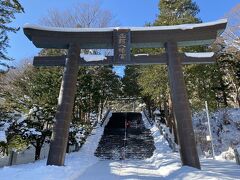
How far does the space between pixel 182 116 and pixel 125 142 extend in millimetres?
10371

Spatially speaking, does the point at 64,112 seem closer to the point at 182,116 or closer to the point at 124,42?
the point at 124,42

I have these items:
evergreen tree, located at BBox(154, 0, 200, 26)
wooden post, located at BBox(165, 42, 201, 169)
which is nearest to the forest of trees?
evergreen tree, located at BBox(154, 0, 200, 26)

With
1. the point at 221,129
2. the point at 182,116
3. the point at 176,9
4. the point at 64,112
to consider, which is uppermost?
the point at 176,9

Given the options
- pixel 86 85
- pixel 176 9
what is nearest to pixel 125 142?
pixel 86 85

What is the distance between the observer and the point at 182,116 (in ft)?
34.6

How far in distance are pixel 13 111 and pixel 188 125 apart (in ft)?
29.3

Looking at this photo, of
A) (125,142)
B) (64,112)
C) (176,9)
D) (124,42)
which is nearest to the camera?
(64,112)

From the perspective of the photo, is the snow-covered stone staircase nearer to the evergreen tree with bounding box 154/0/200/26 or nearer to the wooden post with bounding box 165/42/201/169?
the wooden post with bounding box 165/42/201/169

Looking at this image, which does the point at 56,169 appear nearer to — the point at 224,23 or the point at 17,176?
the point at 17,176

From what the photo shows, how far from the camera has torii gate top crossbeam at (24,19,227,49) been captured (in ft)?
38.0

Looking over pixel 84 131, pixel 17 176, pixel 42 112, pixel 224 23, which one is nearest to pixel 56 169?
pixel 17 176

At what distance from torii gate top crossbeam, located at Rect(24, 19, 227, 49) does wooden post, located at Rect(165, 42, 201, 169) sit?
3.22ft

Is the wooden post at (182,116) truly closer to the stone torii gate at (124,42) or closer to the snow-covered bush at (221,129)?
the stone torii gate at (124,42)

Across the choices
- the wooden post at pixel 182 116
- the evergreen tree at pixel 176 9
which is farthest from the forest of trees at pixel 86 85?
the wooden post at pixel 182 116
